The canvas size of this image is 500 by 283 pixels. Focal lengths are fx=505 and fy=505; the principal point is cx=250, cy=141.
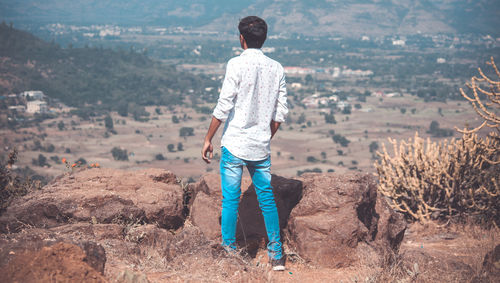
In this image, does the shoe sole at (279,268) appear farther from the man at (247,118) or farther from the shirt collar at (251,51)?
the shirt collar at (251,51)

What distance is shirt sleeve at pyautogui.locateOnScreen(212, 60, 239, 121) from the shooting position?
3467 mm

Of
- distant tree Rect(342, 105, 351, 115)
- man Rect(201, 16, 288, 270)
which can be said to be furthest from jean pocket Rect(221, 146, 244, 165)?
distant tree Rect(342, 105, 351, 115)

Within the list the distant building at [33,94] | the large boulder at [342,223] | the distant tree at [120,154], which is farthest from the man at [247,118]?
the distant building at [33,94]

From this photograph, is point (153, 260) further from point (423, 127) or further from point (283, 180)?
point (423, 127)

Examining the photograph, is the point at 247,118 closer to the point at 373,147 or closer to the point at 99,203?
the point at 99,203

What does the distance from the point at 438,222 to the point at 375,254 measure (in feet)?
10.5

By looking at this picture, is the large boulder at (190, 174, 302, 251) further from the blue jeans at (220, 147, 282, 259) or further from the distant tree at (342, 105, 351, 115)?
the distant tree at (342, 105, 351, 115)

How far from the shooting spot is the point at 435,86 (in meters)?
120

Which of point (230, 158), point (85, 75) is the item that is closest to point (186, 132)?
point (85, 75)

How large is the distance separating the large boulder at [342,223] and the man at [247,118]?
529mm

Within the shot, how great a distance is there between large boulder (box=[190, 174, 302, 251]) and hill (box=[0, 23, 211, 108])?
95.7 meters

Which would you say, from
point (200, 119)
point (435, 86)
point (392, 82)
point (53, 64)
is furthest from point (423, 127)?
point (53, 64)

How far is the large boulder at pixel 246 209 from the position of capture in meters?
4.45

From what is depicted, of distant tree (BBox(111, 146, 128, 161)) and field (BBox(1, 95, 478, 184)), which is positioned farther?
distant tree (BBox(111, 146, 128, 161))
